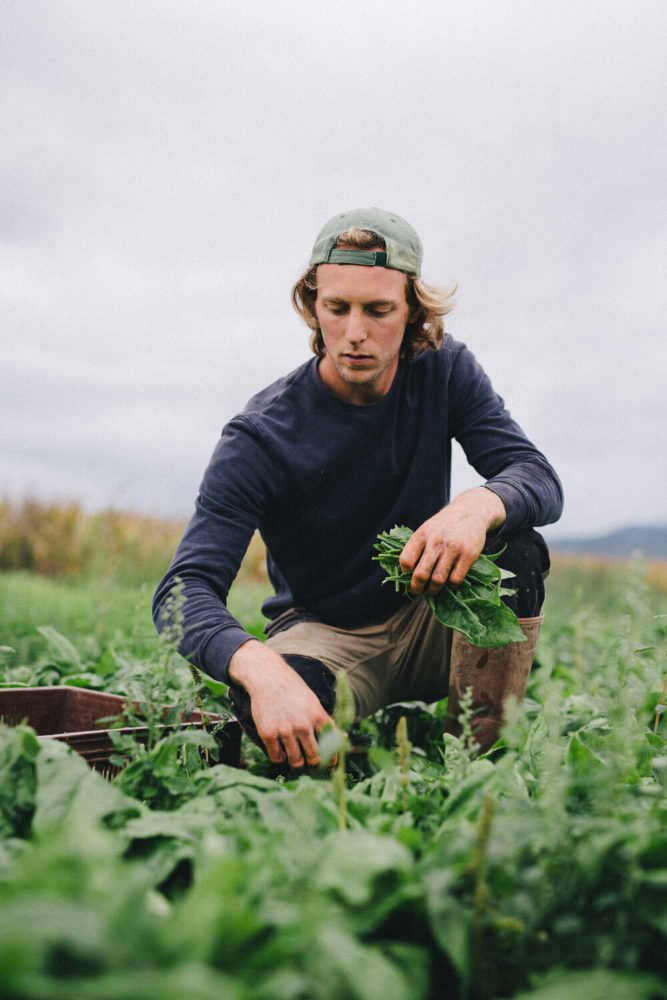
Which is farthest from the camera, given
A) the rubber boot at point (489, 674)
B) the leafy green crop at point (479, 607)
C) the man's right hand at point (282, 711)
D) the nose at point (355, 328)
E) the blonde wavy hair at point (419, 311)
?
the blonde wavy hair at point (419, 311)

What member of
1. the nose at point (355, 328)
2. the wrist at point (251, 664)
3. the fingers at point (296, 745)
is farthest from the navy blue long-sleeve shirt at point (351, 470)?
the fingers at point (296, 745)

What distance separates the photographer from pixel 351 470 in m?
3.19

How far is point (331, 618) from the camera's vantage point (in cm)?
331

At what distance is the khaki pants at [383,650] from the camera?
3.14 meters

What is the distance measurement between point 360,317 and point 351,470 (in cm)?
58

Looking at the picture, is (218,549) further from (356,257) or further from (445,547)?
(356,257)

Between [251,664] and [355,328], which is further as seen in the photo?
[355,328]

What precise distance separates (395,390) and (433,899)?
2249 millimetres

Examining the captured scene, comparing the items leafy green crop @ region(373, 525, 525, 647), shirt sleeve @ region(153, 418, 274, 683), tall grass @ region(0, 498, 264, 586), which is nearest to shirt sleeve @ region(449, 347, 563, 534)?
leafy green crop @ region(373, 525, 525, 647)

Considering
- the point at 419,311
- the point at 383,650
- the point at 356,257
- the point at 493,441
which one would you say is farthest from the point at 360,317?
the point at 383,650

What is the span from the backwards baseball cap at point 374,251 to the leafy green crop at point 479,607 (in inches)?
44.4

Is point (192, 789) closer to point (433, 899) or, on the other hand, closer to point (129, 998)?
point (433, 899)

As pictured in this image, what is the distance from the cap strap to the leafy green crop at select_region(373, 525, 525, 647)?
3.62 ft

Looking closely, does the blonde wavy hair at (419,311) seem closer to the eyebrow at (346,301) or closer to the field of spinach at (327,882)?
the eyebrow at (346,301)
